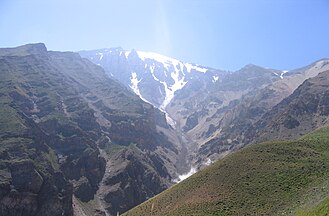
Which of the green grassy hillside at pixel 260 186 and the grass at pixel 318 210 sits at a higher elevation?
Answer: the grass at pixel 318 210

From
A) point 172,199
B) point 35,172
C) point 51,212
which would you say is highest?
point 172,199

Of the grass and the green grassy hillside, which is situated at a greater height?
the grass

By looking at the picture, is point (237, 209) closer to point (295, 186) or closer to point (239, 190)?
point (239, 190)

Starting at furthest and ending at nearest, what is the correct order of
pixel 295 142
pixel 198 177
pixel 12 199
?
pixel 12 199
pixel 295 142
pixel 198 177

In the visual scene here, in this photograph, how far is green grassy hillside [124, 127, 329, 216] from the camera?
9194 cm

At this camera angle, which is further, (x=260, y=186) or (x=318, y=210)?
(x=260, y=186)

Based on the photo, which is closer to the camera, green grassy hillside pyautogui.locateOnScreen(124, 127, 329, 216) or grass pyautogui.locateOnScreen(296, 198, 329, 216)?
grass pyautogui.locateOnScreen(296, 198, 329, 216)

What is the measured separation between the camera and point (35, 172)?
7687 inches

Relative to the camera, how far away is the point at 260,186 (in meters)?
102

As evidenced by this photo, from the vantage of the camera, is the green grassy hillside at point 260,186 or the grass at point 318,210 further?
the green grassy hillside at point 260,186

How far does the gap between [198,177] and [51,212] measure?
95594mm

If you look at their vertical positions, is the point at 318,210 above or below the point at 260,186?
above

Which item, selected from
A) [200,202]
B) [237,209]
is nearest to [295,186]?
[237,209]

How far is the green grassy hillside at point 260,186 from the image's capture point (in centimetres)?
9194
